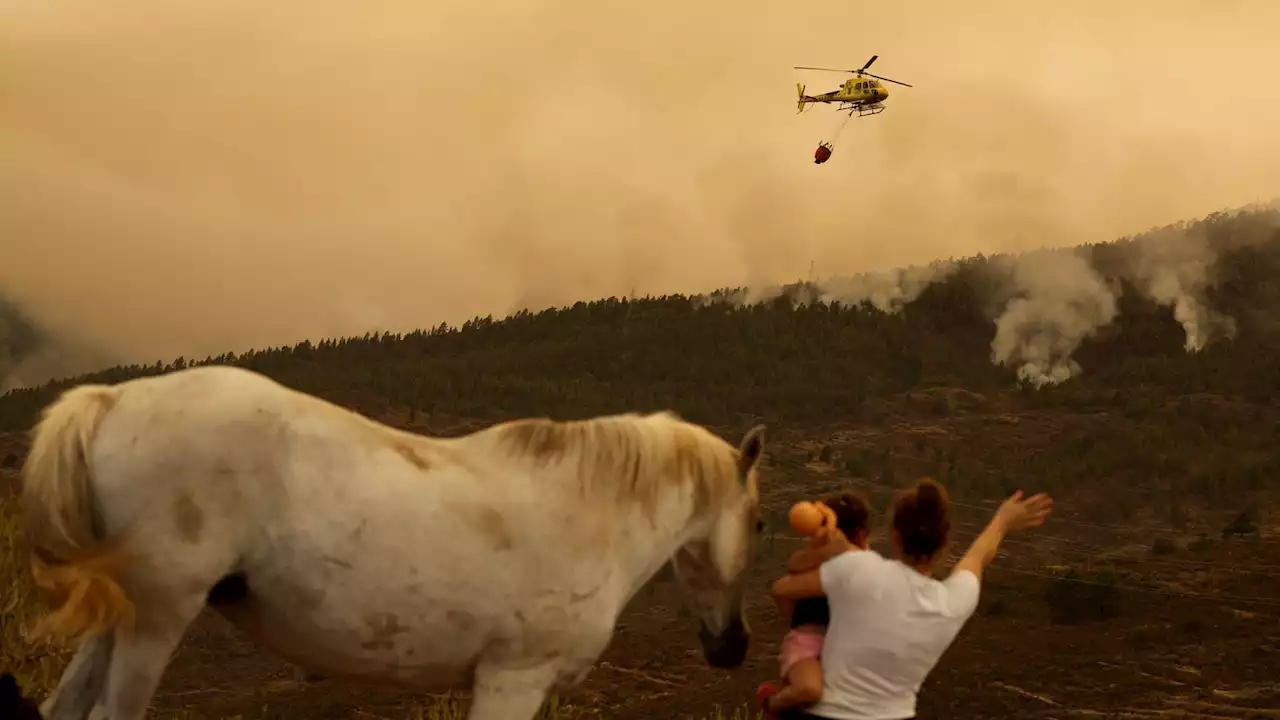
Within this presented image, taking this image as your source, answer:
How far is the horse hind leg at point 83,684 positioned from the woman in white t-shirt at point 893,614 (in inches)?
94.4

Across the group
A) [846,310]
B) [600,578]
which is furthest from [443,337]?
[600,578]

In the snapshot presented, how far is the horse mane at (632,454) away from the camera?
186 inches

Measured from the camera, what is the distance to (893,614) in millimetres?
3746

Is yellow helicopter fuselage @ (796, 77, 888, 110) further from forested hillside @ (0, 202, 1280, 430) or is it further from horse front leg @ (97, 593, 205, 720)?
horse front leg @ (97, 593, 205, 720)

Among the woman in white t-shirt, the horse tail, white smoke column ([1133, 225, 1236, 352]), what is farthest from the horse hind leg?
white smoke column ([1133, 225, 1236, 352])

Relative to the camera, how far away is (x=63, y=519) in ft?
13.1

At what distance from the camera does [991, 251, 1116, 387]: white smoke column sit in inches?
3524

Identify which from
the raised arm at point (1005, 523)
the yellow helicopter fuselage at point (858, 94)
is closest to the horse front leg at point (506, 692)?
the raised arm at point (1005, 523)

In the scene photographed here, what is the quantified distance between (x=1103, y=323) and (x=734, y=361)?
32588 mm

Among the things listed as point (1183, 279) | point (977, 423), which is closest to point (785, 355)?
point (977, 423)

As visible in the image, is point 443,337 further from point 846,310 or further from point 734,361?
point 846,310

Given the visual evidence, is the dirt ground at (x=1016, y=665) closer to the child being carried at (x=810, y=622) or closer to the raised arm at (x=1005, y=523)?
the child being carried at (x=810, y=622)

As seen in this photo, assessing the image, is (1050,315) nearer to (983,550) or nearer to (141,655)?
(983,550)

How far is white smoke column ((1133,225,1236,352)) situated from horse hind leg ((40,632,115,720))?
90.3 meters
